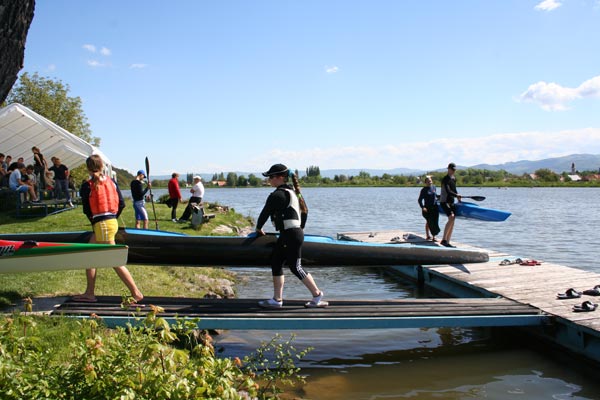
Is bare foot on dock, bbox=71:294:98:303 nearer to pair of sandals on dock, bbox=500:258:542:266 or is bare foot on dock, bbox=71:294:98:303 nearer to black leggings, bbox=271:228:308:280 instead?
black leggings, bbox=271:228:308:280

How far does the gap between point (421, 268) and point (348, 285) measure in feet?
6.78

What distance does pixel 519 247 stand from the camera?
21.4 m

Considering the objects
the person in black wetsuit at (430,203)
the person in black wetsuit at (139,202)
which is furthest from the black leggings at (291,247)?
the person in black wetsuit at (139,202)

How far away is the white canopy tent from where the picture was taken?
59.6 feet

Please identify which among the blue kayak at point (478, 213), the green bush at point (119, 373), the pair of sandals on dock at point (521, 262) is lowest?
the pair of sandals on dock at point (521, 262)

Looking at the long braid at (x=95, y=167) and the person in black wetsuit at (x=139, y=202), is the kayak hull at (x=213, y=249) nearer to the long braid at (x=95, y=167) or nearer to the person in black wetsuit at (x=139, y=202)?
the long braid at (x=95, y=167)

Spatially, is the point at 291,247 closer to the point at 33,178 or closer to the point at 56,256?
the point at 56,256

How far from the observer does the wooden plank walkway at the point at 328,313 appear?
6922 mm

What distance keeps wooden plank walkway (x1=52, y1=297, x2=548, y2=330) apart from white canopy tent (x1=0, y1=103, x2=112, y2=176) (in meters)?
12.5

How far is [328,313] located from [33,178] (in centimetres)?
1427

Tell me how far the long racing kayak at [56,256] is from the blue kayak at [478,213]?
909 centimetres

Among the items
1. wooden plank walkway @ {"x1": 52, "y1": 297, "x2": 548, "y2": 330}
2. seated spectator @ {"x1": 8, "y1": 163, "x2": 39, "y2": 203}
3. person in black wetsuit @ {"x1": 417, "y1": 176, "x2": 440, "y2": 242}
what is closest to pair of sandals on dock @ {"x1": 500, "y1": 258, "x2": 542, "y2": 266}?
person in black wetsuit @ {"x1": 417, "y1": 176, "x2": 440, "y2": 242}

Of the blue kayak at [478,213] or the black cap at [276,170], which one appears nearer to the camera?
the black cap at [276,170]

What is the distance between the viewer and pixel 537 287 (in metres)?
9.52
